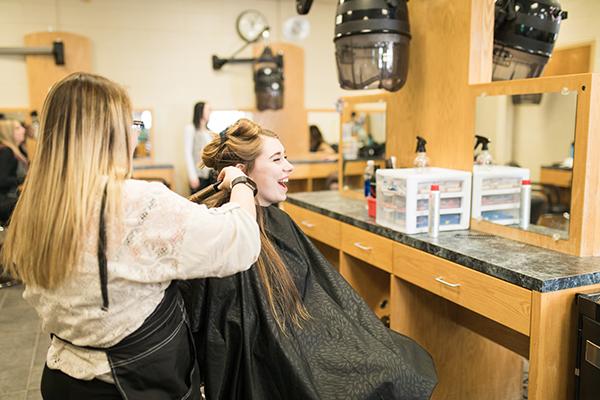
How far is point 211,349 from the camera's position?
1.51m

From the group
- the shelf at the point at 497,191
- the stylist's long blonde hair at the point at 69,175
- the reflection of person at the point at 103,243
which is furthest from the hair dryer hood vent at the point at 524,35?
the stylist's long blonde hair at the point at 69,175

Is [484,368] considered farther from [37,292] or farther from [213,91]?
[213,91]

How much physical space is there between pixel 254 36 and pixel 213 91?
2.69 feet

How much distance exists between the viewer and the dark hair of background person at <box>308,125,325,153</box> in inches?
266

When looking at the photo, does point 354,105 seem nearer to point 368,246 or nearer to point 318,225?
point 318,225

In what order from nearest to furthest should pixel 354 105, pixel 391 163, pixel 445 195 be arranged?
pixel 445 195, pixel 391 163, pixel 354 105

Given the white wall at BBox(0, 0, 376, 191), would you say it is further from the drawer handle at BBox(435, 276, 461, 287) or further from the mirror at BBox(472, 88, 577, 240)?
the drawer handle at BBox(435, 276, 461, 287)

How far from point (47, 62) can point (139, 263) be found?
529 centimetres

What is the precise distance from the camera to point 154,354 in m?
1.22

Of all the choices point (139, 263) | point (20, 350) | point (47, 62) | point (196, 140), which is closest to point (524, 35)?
point (139, 263)

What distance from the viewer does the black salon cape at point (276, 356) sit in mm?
1512

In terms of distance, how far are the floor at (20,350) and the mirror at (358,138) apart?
2.00m

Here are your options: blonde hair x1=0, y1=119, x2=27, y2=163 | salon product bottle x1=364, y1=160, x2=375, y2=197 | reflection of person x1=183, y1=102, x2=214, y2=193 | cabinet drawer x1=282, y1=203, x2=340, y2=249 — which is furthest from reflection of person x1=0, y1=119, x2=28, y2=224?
salon product bottle x1=364, y1=160, x2=375, y2=197

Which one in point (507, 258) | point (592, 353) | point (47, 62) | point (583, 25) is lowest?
point (592, 353)
